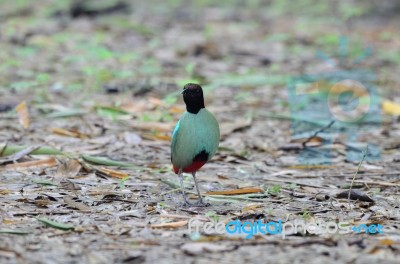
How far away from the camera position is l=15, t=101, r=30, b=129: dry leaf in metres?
6.28

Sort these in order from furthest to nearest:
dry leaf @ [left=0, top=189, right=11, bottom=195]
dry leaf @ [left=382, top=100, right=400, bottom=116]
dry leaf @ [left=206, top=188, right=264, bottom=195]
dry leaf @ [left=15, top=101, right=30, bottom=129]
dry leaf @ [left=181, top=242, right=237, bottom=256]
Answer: dry leaf @ [left=382, top=100, right=400, bottom=116] < dry leaf @ [left=15, top=101, right=30, bottom=129] < dry leaf @ [left=206, top=188, right=264, bottom=195] < dry leaf @ [left=0, top=189, right=11, bottom=195] < dry leaf @ [left=181, top=242, right=237, bottom=256]

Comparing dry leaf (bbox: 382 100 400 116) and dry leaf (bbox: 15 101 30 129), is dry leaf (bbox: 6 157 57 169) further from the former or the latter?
dry leaf (bbox: 382 100 400 116)

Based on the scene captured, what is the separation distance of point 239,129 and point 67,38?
3.94 m

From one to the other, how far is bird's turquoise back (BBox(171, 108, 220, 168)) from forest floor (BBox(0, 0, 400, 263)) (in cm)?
30

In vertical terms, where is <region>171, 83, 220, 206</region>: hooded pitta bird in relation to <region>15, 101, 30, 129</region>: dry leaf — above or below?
above

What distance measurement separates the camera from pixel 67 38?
983 cm

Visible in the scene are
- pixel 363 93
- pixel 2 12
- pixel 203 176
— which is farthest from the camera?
pixel 2 12

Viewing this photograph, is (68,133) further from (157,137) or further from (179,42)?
(179,42)

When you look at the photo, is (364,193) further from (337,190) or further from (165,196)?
(165,196)

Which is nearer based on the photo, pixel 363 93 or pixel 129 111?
pixel 129 111

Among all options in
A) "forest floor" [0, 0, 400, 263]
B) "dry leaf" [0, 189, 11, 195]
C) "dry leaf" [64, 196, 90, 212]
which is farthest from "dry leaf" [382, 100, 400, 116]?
"dry leaf" [0, 189, 11, 195]

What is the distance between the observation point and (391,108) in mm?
7348

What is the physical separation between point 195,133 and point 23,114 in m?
2.51

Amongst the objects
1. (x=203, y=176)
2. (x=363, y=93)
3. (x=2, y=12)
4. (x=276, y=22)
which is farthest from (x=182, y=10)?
(x=203, y=176)
